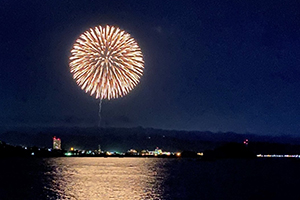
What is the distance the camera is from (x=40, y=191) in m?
65.9

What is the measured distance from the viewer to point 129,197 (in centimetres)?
5753

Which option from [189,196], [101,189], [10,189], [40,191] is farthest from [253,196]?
[10,189]

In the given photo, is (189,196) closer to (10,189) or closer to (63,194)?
(63,194)

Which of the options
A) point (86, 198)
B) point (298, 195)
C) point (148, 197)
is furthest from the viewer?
point (298, 195)

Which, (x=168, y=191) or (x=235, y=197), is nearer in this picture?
(x=235, y=197)

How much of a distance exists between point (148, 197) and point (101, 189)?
9.79 m

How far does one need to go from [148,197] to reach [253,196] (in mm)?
16662

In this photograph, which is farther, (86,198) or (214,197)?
(214,197)

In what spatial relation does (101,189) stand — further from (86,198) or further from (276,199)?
(276,199)

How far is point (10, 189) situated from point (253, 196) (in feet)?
122

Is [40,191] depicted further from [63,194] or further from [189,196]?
[189,196]

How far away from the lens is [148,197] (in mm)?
59562

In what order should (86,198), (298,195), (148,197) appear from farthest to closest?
(298,195)
(148,197)
(86,198)

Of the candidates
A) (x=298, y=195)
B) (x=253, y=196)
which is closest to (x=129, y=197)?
(x=253, y=196)
